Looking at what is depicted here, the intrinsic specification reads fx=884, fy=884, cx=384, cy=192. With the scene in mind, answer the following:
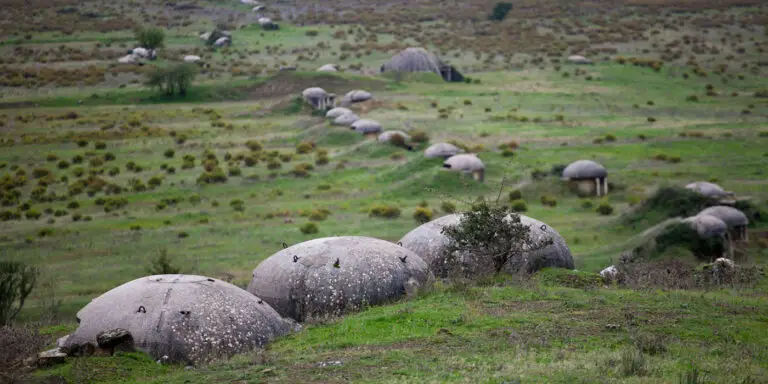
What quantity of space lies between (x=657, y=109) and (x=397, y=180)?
103 ft

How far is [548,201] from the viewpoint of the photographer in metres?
47.4

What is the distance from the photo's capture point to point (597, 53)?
4247 inches

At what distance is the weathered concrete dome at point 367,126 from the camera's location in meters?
65.0

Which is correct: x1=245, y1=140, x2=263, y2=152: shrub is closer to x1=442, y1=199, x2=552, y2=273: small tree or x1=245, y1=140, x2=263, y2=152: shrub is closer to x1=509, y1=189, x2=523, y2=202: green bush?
x1=509, y1=189, x2=523, y2=202: green bush

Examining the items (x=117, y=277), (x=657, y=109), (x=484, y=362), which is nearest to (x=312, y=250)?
(x=484, y=362)

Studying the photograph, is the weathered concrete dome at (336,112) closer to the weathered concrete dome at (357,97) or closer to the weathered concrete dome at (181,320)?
the weathered concrete dome at (357,97)

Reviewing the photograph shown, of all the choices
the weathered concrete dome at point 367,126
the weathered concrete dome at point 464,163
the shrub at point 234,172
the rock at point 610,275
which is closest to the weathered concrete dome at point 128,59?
the weathered concrete dome at point 367,126

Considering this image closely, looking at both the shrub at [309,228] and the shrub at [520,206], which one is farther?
the shrub at [520,206]

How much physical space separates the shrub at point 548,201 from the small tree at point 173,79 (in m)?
47.1

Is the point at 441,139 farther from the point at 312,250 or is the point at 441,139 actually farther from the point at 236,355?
the point at 236,355

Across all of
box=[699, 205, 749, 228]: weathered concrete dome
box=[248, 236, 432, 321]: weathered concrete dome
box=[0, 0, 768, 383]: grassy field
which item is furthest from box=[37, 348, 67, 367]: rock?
box=[699, 205, 749, 228]: weathered concrete dome

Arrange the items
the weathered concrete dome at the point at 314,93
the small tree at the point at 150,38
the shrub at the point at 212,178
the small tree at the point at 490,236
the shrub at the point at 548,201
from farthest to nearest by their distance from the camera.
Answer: the small tree at the point at 150,38, the weathered concrete dome at the point at 314,93, the shrub at the point at 212,178, the shrub at the point at 548,201, the small tree at the point at 490,236

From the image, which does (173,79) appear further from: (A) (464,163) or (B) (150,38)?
(A) (464,163)

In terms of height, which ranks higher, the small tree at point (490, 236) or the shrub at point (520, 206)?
the small tree at point (490, 236)
